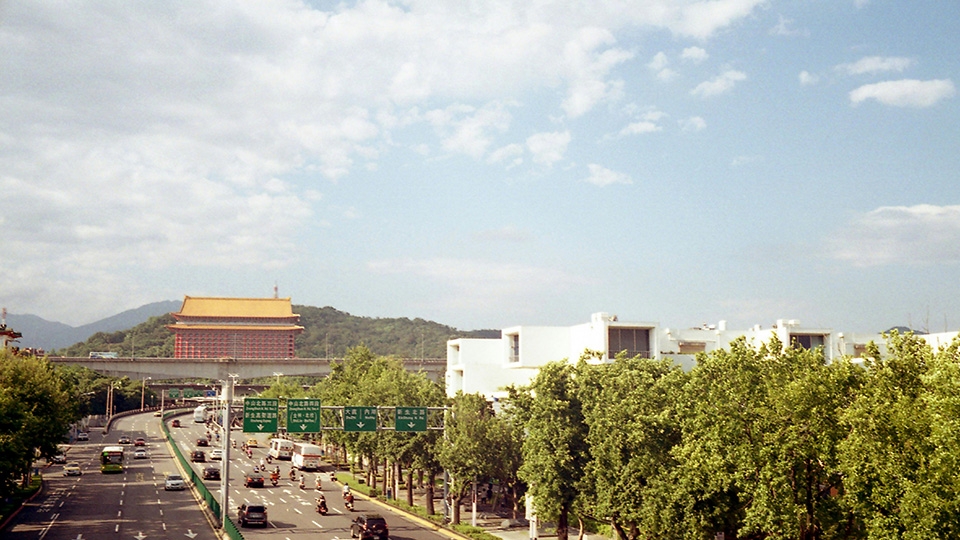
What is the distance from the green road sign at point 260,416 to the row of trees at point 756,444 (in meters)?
14.5

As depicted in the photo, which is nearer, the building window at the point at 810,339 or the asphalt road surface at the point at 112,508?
the asphalt road surface at the point at 112,508

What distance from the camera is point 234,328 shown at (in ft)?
598

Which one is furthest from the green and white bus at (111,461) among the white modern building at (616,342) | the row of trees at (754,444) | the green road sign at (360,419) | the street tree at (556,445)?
the street tree at (556,445)

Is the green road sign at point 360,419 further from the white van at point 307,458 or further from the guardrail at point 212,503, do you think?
the white van at point 307,458

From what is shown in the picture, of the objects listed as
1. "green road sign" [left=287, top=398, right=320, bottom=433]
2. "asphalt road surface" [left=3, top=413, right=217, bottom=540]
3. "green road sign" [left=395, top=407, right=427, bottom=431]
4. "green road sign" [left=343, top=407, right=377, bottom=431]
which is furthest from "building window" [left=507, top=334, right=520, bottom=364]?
"asphalt road surface" [left=3, top=413, right=217, bottom=540]

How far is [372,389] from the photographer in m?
60.7

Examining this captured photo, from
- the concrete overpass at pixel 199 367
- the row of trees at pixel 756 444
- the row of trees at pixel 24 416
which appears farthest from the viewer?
the concrete overpass at pixel 199 367

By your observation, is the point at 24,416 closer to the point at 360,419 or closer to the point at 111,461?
the point at 360,419

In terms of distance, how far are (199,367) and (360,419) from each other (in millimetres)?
74728

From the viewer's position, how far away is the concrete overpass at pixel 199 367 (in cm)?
11012

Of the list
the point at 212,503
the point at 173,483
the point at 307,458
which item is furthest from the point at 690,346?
the point at 173,483

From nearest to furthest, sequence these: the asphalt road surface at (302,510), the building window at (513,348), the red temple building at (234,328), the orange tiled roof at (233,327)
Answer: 1. the asphalt road surface at (302,510)
2. the building window at (513,348)
3. the orange tiled roof at (233,327)
4. the red temple building at (234,328)

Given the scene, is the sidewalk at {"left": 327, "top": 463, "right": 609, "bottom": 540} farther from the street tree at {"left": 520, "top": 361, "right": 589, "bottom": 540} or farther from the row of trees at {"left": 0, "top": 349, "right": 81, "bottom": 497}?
the row of trees at {"left": 0, "top": 349, "right": 81, "bottom": 497}

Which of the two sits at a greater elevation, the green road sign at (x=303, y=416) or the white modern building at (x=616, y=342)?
the white modern building at (x=616, y=342)
